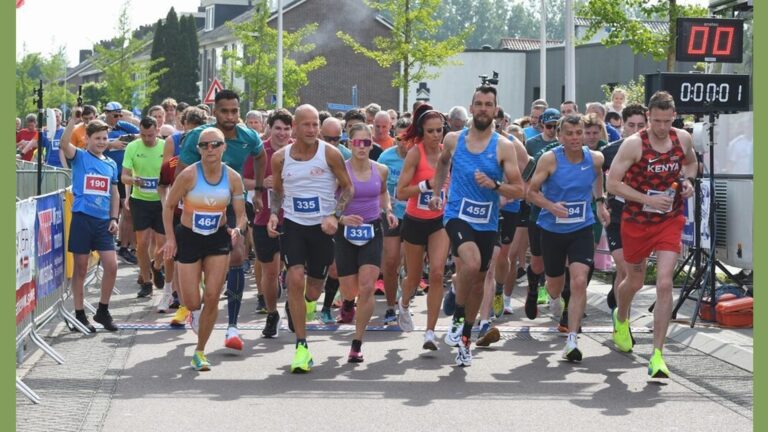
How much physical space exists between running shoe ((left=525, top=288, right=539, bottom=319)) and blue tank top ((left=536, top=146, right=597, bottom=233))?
1734 millimetres

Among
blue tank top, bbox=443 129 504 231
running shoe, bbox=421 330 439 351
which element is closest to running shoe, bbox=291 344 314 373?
running shoe, bbox=421 330 439 351

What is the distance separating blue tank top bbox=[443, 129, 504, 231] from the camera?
10438 millimetres

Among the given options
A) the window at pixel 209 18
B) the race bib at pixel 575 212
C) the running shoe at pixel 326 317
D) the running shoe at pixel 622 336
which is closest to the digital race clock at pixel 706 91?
the race bib at pixel 575 212

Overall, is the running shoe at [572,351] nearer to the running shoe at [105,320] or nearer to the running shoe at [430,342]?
the running shoe at [430,342]

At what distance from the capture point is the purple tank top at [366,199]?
36.7ft

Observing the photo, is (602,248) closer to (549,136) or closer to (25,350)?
(549,136)

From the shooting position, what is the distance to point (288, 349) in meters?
11.3

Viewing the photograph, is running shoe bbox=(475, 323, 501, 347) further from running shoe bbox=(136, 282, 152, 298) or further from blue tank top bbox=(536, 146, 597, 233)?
running shoe bbox=(136, 282, 152, 298)

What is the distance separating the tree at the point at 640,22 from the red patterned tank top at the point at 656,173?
44.5ft

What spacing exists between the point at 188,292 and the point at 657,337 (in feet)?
11.4

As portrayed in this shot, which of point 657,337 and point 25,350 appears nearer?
point 657,337

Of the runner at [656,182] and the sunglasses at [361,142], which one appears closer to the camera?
the runner at [656,182]

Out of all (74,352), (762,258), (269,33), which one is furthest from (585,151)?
(269,33)

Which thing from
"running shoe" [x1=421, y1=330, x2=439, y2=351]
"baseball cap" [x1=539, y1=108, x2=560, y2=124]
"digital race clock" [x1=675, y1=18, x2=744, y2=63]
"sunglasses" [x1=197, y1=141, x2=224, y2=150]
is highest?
"digital race clock" [x1=675, y1=18, x2=744, y2=63]
